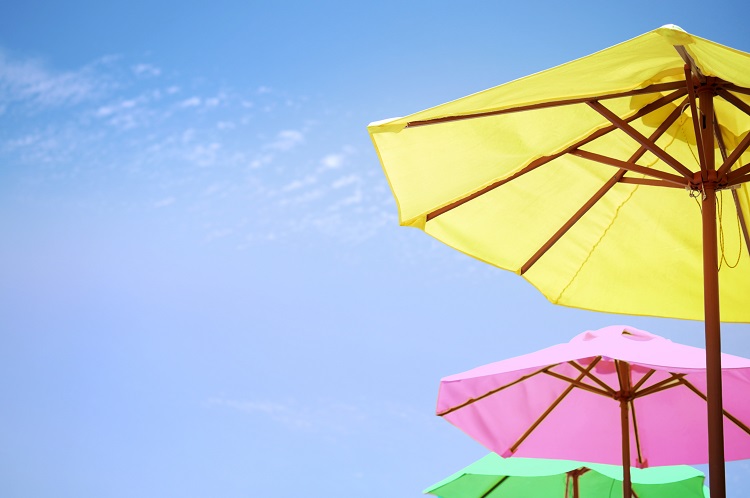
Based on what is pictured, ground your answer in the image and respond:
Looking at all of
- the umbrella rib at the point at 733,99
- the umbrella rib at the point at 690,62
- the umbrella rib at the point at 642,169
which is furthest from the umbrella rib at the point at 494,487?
the umbrella rib at the point at 690,62

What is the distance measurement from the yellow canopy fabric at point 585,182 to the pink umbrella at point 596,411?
51 cm

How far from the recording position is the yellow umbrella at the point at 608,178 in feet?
8.05

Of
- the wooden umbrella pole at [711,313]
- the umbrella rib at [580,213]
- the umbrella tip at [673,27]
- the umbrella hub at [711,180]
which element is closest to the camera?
the umbrella tip at [673,27]

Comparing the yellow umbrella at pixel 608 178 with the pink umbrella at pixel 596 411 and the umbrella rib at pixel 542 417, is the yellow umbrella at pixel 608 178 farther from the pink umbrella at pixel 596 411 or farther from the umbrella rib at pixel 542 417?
the umbrella rib at pixel 542 417

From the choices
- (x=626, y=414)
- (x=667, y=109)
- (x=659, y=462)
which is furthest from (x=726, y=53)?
(x=659, y=462)

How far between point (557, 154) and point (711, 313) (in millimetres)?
846

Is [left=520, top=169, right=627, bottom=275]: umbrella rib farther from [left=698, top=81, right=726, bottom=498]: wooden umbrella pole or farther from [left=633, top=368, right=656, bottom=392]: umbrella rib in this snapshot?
[left=633, top=368, right=656, bottom=392]: umbrella rib

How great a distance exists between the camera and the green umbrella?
556 cm

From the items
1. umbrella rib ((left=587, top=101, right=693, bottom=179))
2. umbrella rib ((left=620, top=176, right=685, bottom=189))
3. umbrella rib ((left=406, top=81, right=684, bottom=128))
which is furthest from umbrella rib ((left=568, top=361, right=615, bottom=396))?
umbrella rib ((left=406, top=81, right=684, bottom=128))

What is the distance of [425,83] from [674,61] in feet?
73.6

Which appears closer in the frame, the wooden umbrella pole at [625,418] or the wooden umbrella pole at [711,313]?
the wooden umbrella pole at [711,313]

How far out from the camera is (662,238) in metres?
3.75

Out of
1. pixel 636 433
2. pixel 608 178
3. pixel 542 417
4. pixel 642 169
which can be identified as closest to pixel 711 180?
pixel 642 169

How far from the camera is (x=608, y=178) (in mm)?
3506
